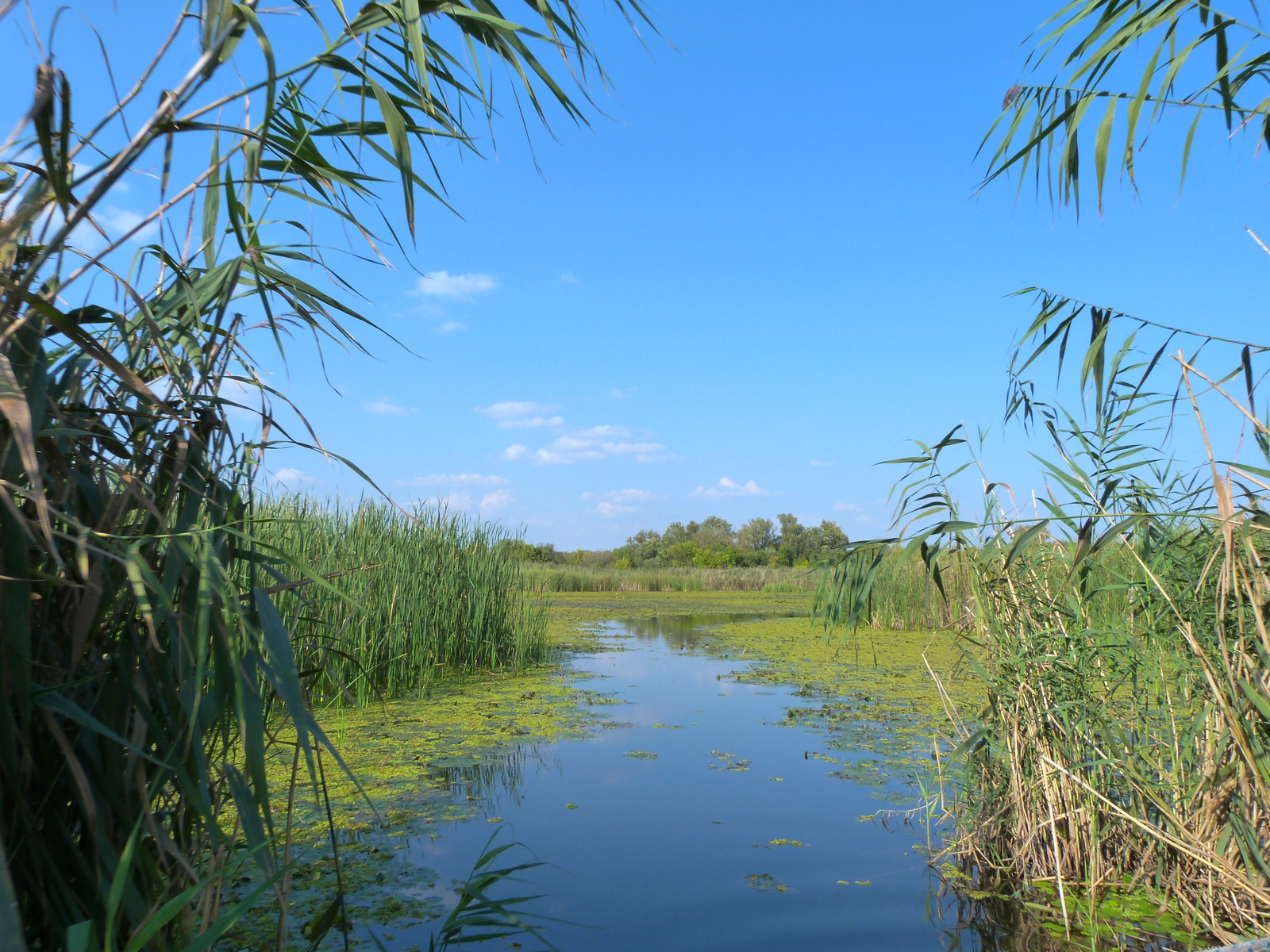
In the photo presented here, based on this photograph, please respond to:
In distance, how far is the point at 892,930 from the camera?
249 centimetres

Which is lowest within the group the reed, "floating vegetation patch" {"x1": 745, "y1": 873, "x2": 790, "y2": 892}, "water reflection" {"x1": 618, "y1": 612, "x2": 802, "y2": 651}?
"floating vegetation patch" {"x1": 745, "y1": 873, "x2": 790, "y2": 892}

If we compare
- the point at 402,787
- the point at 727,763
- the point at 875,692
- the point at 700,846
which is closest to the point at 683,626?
the point at 875,692

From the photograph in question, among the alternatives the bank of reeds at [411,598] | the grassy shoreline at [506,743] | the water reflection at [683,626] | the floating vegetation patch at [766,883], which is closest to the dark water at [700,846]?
the floating vegetation patch at [766,883]

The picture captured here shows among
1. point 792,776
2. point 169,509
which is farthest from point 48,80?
point 792,776

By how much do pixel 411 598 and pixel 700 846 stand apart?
3.41 m

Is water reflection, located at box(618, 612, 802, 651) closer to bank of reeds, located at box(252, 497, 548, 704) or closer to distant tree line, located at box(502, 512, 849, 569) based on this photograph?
bank of reeds, located at box(252, 497, 548, 704)

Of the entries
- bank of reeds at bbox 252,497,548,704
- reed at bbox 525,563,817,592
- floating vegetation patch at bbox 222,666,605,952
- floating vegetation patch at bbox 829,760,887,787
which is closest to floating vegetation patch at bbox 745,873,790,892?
floating vegetation patch at bbox 222,666,605,952

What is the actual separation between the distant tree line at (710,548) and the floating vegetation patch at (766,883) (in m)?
24.2

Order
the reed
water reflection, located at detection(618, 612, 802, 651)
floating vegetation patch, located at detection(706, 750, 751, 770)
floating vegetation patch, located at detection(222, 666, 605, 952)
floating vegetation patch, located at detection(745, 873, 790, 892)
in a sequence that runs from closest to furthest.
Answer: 1. floating vegetation patch, located at detection(222, 666, 605, 952)
2. floating vegetation patch, located at detection(745, 873, 790, 892)
3. floating vegetation patch, located at detection(706, 750, 751, 770)
4. water reflection, located at detection(618, 612, 802, 651)
5. the reed

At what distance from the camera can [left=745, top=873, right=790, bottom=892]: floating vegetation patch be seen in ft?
8.98

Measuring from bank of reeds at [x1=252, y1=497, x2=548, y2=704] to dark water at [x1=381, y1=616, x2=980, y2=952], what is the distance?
1693mm

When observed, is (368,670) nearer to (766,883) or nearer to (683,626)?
(766,883)

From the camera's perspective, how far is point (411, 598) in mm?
5863

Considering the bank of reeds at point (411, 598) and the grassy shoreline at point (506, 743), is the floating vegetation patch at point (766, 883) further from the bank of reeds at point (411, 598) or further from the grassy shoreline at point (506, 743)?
the bank of reeds at point (411, 598)
